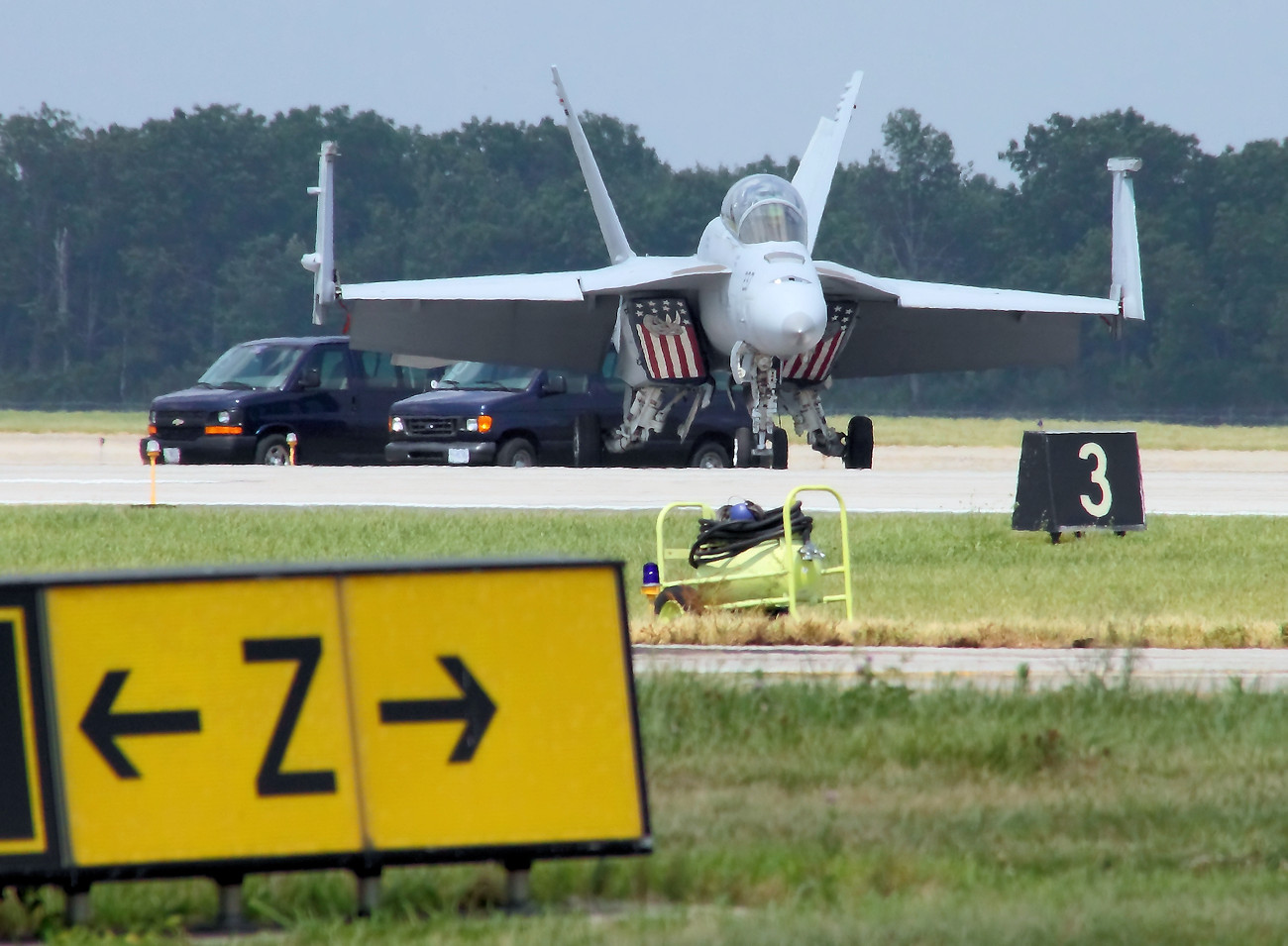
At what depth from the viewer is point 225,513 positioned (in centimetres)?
1731

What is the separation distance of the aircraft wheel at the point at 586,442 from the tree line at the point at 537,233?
53030 mm

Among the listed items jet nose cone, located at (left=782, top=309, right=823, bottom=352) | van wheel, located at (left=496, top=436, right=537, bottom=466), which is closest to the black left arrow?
jet nose cone, located at (left=782, top=309, right=823, bottom=352)

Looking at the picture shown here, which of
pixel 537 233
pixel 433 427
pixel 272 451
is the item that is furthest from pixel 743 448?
pixel 537 233

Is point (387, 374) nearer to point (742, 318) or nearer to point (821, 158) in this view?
point (742, 318)

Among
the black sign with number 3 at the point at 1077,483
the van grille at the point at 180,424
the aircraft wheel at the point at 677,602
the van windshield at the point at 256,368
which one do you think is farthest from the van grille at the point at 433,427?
the aircraft wheel at the point at 677,602

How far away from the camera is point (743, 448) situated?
24688 mm

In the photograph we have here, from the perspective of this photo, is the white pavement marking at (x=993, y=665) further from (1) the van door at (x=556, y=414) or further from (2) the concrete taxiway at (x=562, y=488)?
(1) the van door at (x=556, y=414)

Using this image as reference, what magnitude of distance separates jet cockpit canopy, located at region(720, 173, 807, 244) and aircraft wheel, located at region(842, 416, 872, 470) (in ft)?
11.4

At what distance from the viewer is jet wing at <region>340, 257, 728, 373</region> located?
90.6 ft

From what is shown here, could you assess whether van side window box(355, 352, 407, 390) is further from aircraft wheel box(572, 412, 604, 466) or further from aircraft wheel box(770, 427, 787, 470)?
aircraft wheel box(770, 427, 787, 470)

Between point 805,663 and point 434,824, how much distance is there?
4508mm

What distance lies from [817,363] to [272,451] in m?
7.90

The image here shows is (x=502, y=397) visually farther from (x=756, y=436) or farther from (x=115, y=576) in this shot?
(x=115, y=576)

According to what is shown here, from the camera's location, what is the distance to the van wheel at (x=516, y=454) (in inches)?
989
